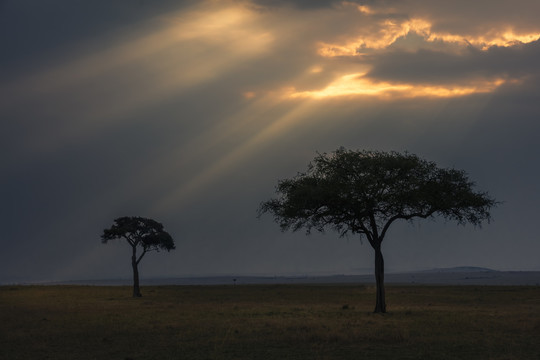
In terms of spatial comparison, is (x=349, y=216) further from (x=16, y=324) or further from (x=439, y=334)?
(x=16, y=324)

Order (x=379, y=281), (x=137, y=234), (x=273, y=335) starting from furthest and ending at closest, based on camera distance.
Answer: (x=137, y=234)
(x=379, y=281)
(x=273, y=335)

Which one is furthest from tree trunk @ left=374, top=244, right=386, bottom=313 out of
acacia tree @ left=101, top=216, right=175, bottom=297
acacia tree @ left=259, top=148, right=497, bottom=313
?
acacia tree @ left=101, top=216, right=175, bottom=297

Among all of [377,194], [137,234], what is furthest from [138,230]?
[377,194]

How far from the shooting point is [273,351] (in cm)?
2544

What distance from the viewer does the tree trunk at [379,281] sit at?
152 ft

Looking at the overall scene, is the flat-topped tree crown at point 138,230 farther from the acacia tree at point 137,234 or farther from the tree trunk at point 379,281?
the tree trunk at point 379,281

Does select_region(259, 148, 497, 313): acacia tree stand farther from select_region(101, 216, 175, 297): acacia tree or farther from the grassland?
select_region(101, 216, 175, 297): acacia tree

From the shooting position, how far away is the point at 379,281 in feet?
154

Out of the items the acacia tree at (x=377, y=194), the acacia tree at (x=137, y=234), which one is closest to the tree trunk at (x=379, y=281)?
the acacia tree at (x=377, y=194)

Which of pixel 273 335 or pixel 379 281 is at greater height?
pixel 379 281

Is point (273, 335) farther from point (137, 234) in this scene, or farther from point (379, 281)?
point (137, 234)

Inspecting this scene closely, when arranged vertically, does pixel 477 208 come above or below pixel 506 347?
above

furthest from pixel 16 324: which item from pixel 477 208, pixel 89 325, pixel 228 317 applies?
pixel 477 208

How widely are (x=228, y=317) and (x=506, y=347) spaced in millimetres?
21093
